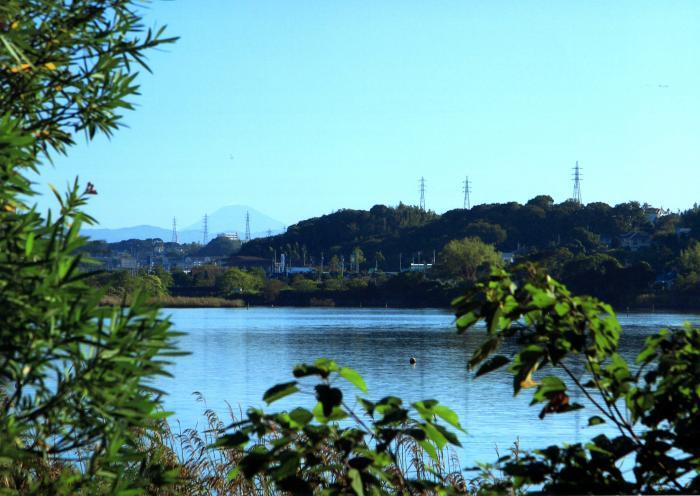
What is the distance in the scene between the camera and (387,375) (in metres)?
33.8

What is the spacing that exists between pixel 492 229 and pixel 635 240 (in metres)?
20.9

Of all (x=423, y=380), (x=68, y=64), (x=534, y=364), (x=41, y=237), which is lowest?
(x=423, y=380)

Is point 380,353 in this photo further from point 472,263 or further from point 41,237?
point 472,263

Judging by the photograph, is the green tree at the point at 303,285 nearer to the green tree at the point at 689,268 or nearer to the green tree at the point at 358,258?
the green tree at the point at 358,258

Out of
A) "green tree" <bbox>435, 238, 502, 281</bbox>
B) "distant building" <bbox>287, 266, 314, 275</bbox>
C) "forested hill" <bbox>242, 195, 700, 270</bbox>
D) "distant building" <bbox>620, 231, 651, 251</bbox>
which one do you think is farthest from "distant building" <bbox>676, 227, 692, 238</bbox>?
"distant building" <bbox>287, 266, 314, 275</bbox>

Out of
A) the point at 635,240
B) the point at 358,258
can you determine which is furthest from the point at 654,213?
the point at 358,258

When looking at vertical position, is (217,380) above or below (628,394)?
below

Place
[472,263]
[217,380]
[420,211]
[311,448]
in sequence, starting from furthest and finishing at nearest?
→ 1. [420,211]
2. [472,263]
3. [217,380]
4. [311,448]

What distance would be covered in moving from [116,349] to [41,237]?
0.41 m

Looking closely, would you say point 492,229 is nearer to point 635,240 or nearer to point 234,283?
point 635,240

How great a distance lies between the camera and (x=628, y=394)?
9.51 feet

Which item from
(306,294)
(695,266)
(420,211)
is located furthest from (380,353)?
(420,211)

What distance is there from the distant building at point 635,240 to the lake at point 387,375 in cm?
5304

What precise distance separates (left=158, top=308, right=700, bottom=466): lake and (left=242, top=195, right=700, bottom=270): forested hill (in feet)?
182
